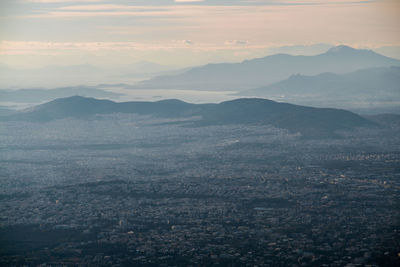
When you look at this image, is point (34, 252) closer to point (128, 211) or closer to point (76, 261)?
point (76, 261)

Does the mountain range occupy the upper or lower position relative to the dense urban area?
upper

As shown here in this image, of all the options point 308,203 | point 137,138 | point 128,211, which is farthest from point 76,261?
point 137,138

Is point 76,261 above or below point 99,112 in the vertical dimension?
below

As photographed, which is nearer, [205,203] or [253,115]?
[205,203]

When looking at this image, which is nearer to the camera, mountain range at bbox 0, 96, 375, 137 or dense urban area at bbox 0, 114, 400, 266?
dense urban area at bbox 0, 114, 400, 266
